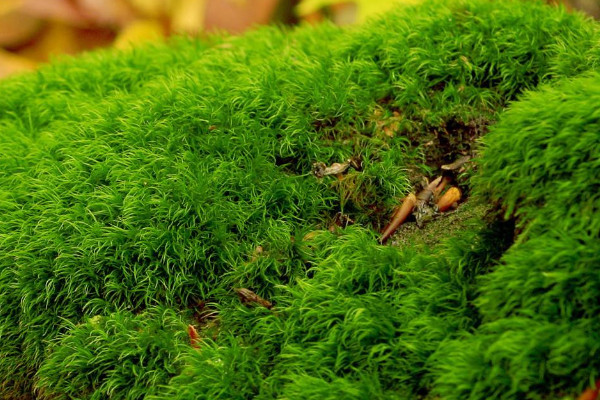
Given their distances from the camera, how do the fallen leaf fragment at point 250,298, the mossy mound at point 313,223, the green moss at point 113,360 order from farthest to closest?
the fallen leaf fragment at point 250,298 < the green moss at point 113,360 < the mossy mound at point 313,223

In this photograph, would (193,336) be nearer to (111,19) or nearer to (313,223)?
(313,223)

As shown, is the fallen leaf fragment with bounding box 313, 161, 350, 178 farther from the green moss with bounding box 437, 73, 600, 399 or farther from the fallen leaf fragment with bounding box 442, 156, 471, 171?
the green moss with bounding box 437, 73, 600, 399

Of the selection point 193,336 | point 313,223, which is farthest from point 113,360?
point 313,223

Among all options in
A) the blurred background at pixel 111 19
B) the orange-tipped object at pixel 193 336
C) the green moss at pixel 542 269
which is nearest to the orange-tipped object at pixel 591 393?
the green moss at pixel 542 269

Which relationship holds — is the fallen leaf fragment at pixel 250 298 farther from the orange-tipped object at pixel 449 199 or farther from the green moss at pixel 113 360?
the orange-tipped object at pixel 449 199

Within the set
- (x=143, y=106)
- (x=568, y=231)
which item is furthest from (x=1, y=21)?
(x=568, y=231)
